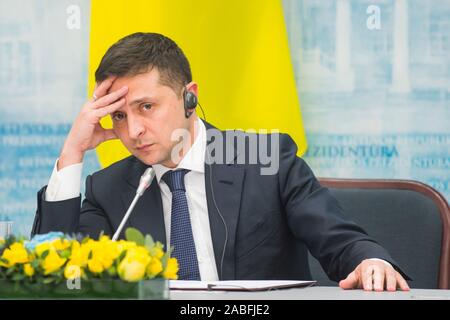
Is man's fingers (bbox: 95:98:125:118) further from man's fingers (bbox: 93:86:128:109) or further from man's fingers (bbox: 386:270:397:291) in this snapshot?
man's fingers (bbox: 386:270:397:291)

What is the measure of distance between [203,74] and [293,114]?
36cm

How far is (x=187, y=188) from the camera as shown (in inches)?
97.8

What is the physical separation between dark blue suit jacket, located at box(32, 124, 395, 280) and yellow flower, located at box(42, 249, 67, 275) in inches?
33.0

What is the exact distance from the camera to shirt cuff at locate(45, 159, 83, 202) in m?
2.35

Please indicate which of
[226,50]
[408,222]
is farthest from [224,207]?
[226,50]

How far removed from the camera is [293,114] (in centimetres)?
319

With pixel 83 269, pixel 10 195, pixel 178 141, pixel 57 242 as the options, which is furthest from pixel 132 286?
pixel 10 195

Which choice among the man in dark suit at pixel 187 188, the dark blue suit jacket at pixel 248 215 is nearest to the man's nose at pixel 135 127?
the man in dark suit at pixel 187 188

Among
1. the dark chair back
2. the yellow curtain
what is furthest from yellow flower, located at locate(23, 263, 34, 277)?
the yellow curtain

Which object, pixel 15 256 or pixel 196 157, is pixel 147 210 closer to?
pixel 196 157

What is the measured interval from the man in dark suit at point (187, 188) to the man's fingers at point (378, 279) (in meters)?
0.29

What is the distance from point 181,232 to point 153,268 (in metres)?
0.92

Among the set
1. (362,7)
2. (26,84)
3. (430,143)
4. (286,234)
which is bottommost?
(286,234)

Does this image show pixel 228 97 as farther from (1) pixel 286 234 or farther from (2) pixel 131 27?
(1) pixel 286 234
